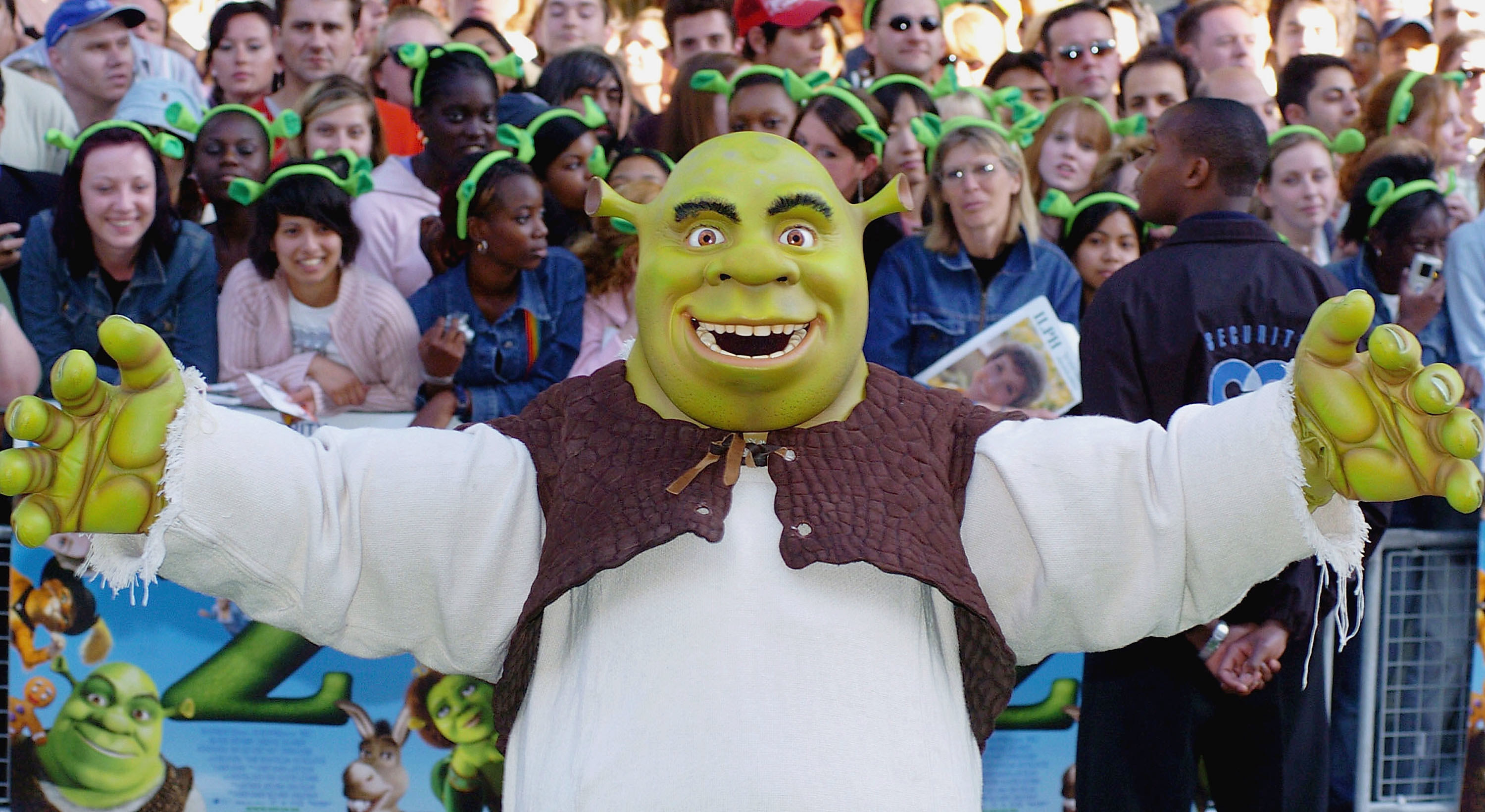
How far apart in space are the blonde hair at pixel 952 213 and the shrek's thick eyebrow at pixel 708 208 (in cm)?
212

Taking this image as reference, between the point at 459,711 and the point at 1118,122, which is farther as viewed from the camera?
the point at 1118,122

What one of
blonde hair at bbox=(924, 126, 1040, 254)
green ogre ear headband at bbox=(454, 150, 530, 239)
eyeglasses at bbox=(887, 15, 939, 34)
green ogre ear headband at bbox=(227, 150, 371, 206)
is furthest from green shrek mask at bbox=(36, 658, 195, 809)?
eyeglasses at bbox=(887, 15, 939, 34)

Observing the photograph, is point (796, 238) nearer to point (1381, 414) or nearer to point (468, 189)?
point (1381, 414)

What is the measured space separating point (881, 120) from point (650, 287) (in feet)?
8.81

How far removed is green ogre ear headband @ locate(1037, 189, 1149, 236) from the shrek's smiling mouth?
8.26 feet

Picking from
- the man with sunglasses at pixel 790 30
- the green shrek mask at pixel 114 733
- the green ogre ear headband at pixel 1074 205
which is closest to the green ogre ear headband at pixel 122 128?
the green shrek mask at pixel 114 733

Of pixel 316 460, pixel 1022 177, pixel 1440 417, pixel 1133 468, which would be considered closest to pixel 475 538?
pixel 316 460

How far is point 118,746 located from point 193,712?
0.61ft

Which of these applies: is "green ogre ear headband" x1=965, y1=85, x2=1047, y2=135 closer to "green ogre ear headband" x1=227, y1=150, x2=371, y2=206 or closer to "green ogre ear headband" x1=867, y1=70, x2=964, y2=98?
"green ogre ear headband" x1=867, y1=70, x2=964, y2=98

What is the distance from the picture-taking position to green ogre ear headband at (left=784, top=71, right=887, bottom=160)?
4535 mm

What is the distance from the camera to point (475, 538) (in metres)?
2.26

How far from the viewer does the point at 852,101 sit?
15.0 ft

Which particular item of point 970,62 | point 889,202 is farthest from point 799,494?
point 970,62

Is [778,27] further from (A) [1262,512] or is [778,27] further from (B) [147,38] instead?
(A) [1262,512]
